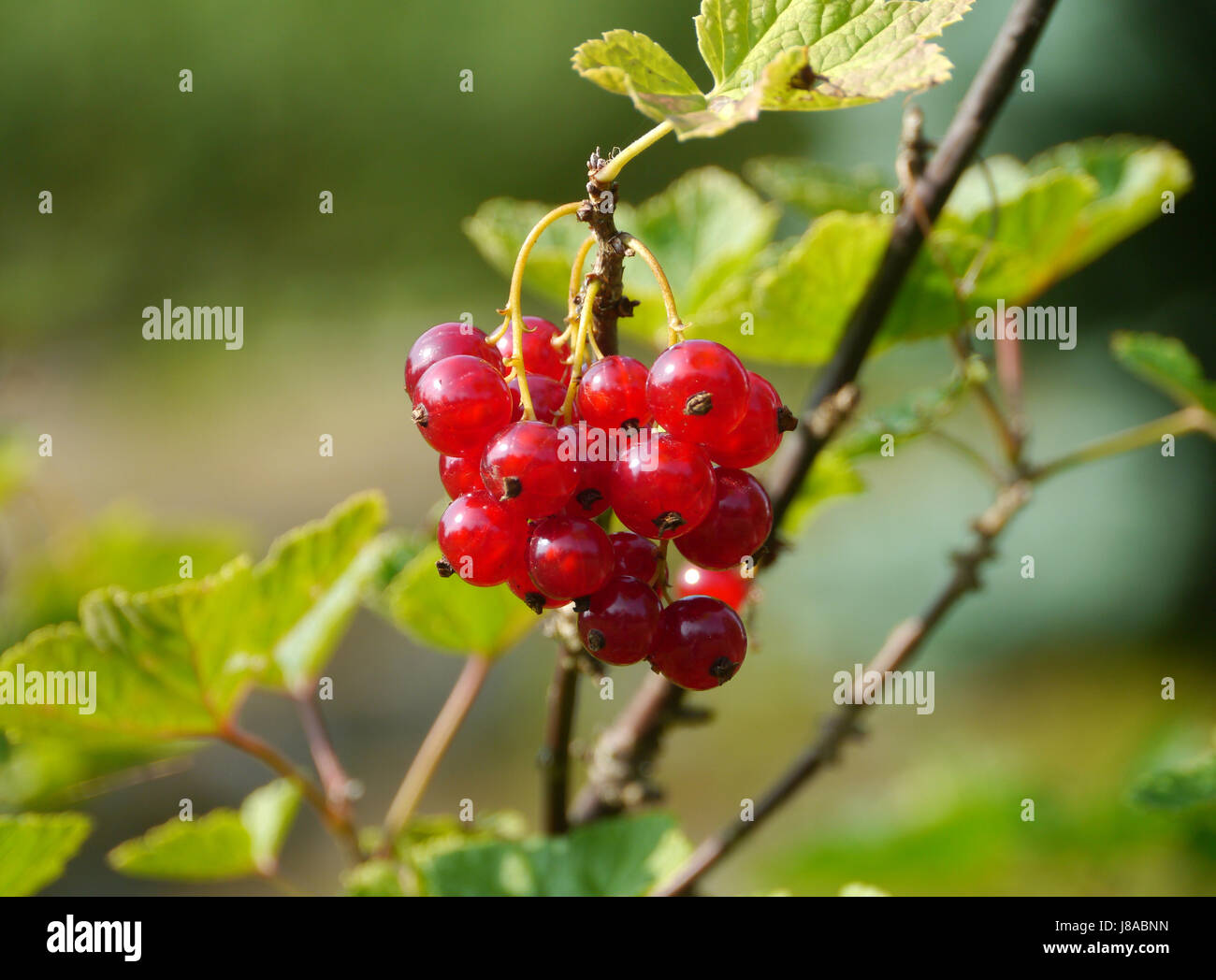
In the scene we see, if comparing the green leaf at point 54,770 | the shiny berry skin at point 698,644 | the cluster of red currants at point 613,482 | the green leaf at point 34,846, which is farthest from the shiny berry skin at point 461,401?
the green leaf at point 54,770

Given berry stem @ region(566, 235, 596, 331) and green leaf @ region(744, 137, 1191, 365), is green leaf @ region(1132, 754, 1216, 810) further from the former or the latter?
berry stem @ region(566, 235, 596, 331)

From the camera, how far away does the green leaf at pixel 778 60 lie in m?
0.32

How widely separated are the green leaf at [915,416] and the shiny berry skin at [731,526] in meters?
0.20

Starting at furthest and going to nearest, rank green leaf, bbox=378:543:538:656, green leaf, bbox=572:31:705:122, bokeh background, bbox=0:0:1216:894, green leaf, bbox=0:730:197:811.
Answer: bokeh background, bbox=0:0:1216:894 → green leaf, bbox=0:730:197:811 → green leaf, bbox=378:543:538:656 → green leaf, bbox=572:31:705:122

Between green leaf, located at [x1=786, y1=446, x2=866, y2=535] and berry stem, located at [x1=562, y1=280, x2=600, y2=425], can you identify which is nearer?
berry stem, located at [x1=562, y1=280, x2=600, y2=425]

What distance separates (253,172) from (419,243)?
94 cm

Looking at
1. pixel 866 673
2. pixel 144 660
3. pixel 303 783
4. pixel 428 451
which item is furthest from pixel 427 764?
pixel 428 451

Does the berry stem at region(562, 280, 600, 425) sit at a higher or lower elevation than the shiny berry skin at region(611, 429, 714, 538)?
higher

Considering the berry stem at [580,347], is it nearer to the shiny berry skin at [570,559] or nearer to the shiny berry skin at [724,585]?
the shiny berry skin at [570,559]

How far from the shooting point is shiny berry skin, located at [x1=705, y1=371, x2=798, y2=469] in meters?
0.37

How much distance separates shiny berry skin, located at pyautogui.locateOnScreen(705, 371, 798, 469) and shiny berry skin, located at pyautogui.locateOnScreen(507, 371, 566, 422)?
0.06 meters

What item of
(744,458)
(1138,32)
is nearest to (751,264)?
(744,458)

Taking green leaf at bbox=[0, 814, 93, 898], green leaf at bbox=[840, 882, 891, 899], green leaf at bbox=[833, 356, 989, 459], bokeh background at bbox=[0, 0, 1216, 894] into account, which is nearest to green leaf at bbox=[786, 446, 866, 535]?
green leaf at bbox=[833, 356, 989, 459]

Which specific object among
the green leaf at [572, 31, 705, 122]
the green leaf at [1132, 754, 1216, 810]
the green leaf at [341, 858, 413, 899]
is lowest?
the green leaf at [341, 858, 413, 899]
